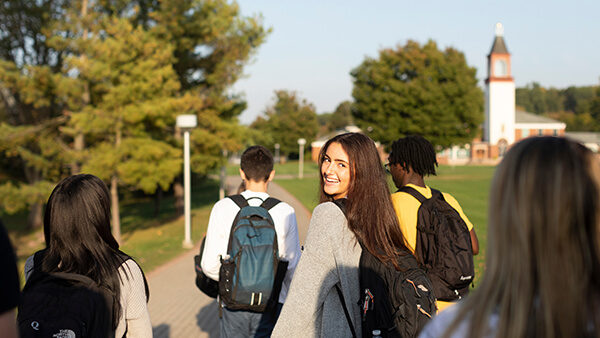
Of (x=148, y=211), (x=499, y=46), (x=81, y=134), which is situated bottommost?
(x=148, y=211)

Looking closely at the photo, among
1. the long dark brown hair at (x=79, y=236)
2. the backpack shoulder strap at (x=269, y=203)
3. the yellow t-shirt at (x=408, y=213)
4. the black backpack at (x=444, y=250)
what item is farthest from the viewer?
the backpack shoulder strap at (x=269, y=203)

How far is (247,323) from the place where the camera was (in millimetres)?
3225

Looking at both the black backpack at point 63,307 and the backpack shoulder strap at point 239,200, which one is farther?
the backpack shoulder strap at point 239,200

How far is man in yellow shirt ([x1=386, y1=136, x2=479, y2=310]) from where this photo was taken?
2992 mm

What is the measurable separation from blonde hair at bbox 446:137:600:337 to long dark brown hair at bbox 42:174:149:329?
1.70 metres

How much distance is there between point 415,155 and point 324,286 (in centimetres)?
163

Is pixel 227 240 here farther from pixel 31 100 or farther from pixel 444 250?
pixel 31 100

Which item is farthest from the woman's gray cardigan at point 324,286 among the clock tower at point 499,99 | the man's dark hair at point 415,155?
the clock tower at point 499,99

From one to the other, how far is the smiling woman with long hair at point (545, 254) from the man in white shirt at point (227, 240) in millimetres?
2273

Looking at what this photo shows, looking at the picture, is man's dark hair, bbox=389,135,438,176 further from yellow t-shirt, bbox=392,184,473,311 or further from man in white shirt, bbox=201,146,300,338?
man in white shirt, bbox=201,146,300,338

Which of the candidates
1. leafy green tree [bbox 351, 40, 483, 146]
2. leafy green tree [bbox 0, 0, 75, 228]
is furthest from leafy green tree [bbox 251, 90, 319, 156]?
leafy green tree [bbox 0, 0, 75, 228]

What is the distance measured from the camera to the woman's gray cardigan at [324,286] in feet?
6.40

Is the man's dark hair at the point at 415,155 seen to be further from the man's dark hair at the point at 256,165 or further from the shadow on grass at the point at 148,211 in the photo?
the shadow on grass at the point at 148,211

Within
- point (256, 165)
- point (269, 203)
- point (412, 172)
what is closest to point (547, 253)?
point (412, 172)
